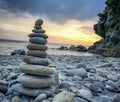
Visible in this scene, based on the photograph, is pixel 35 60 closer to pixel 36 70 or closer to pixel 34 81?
pixel 36 70

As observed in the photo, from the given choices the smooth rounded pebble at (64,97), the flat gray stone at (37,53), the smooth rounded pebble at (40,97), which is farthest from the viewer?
the flat gray stone at (37,53)

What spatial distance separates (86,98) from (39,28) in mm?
1993

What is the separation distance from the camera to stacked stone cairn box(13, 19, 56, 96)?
572cm

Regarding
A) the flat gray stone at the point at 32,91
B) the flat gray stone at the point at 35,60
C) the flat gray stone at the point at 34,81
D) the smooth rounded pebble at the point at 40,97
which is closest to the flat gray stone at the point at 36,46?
the flat gray stone at the point at 35,60

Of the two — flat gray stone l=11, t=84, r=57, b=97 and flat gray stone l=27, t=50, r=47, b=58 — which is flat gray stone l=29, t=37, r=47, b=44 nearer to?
flat gray stone l=27, t=50, r=47, b=58

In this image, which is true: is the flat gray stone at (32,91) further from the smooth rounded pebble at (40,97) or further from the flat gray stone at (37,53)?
the flat gray stone at (37,53)

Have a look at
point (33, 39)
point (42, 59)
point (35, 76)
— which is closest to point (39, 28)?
point (33, 39)

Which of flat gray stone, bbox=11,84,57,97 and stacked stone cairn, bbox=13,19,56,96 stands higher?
stacked stone cairn, bbox=13,19,56,96

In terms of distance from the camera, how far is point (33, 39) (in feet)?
20.2

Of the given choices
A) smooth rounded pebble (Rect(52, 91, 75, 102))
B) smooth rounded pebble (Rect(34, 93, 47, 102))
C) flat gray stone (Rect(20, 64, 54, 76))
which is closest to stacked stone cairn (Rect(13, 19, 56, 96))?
flat gray stone (Rect(20, 64, 54, 76))

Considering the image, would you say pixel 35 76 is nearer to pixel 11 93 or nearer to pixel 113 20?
pixel 11 93

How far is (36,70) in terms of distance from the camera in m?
5.77

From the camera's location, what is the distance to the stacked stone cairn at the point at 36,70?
18.8ft

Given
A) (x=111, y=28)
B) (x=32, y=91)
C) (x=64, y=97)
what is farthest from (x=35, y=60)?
(x=111, y=28)
